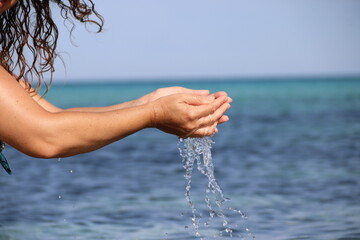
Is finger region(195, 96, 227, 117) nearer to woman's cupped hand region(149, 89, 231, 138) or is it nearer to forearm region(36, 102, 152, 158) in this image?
woman's cupped hand region(149, 89, 231, 138)

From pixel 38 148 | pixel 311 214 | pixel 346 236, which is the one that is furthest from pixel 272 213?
pixel 38 148

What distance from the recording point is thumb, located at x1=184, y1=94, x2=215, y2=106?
2570 mm

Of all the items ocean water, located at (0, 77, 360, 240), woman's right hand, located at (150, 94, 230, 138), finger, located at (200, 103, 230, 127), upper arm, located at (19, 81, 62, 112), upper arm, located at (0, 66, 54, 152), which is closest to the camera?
upper arm, located at (0, 66, 54, 152)

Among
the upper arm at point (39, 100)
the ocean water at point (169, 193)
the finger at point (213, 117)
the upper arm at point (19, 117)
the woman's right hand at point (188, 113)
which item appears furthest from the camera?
the ocean water at point (169, 193)

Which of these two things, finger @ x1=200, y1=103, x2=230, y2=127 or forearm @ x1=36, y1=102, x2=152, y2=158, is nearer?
forearm @ x1=36, y1=102, x2=152, y2=158

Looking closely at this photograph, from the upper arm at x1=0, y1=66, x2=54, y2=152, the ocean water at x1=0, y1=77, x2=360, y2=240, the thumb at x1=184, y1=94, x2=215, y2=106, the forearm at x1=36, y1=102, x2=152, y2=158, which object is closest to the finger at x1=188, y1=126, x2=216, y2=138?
the thumb at x1=184, y1=94, x2=215, y2=106

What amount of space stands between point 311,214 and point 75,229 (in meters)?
2.67

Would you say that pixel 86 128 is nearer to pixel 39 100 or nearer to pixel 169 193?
pixel 39 100

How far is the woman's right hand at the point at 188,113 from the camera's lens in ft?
8.32

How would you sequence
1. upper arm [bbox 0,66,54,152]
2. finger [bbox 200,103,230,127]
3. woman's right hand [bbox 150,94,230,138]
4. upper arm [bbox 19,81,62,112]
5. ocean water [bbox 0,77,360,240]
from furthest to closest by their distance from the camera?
ocean water [bbox 0,77,360,240], upper arm [bbox 19,81,62,112], finger [bbox 200,103,230,127], woman's right hand [bbox 150,94,230,138], upper arm [bbox 0,66,54,152]

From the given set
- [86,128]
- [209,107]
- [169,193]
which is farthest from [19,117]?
[169,193]

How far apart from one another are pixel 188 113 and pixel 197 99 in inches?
2.9

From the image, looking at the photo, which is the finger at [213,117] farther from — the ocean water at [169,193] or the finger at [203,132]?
the ocean water at [169,193]

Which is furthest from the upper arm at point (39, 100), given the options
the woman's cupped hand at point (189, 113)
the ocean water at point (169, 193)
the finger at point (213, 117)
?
the ocean water at point (169, 193)
